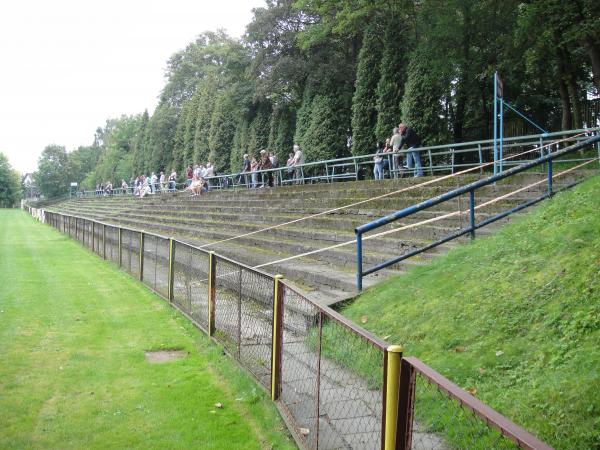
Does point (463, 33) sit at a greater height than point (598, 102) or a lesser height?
greater

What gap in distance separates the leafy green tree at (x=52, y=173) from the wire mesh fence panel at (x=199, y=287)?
11813 centimetres

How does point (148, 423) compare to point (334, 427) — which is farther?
point (148, 423)

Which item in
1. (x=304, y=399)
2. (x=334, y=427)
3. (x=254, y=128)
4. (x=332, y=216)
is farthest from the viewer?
(x=254, y=128)

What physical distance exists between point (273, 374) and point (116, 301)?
21.5ft

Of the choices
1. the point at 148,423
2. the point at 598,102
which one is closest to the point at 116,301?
the point at 148,423

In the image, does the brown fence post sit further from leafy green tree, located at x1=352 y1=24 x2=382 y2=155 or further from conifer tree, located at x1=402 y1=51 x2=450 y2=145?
leafy green tree, located at x1=352 y1=24 x2=382 y2=155

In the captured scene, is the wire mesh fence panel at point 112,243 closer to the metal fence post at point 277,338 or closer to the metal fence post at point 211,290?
the metal fence post at point 211,290

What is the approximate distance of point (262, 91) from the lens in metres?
31.4

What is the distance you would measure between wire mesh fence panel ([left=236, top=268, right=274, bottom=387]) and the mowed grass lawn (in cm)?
23

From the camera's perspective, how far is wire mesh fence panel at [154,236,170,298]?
36.2ft

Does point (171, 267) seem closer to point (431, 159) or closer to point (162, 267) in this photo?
point (162, 267)

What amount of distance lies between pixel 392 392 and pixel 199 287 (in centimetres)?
629

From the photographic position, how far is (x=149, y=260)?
41.5ft

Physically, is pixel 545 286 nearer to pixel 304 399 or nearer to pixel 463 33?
pixel 304 399
